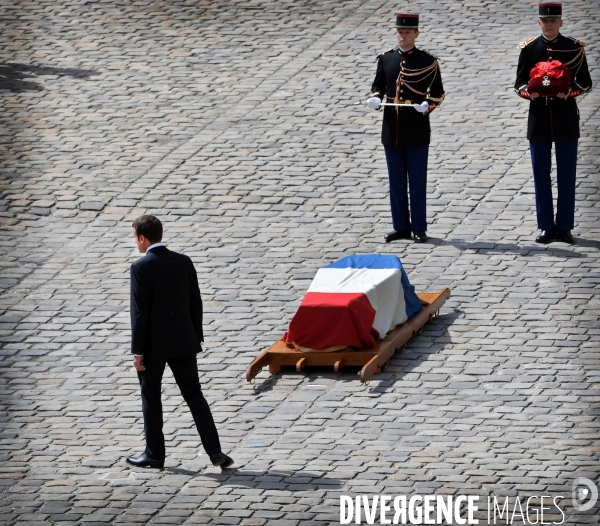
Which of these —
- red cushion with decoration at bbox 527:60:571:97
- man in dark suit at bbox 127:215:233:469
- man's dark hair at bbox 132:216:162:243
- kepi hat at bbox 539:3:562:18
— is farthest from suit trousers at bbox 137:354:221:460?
kepi hat at bbox 539:3:562:18

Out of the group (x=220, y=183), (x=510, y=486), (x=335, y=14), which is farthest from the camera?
(x=335, y=14)

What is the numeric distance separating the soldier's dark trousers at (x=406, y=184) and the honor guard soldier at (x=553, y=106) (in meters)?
1.09

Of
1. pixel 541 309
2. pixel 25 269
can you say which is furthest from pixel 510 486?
pixel 25 269

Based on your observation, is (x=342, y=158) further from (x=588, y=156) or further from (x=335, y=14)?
(x=335, y=14)

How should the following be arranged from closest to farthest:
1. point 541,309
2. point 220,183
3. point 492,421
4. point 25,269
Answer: point 492,421
point 541,309
point 25,269
point 220,183

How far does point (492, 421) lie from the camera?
9961 mm

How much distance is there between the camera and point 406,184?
1384cm

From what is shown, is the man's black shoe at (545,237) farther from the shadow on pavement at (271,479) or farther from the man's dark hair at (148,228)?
the man's dark hair at (148,228)

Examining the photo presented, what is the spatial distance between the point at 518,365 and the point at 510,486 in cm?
222

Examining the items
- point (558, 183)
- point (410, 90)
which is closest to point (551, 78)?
point (558, 183)

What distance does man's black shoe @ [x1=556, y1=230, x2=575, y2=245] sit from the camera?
13.6m

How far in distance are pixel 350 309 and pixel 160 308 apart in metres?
1.97

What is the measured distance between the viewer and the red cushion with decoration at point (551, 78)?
1320 cm

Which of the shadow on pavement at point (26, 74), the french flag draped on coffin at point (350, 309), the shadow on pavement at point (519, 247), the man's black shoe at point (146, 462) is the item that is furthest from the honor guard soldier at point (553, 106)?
Answer: the shadow on pavement at point (26, 74)
